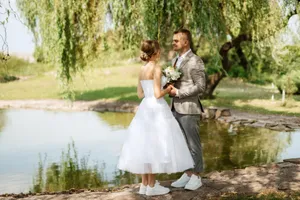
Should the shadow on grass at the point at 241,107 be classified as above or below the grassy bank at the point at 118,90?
below

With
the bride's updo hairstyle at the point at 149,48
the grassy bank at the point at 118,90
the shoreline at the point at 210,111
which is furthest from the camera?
the grassy bank at the point at 118,90

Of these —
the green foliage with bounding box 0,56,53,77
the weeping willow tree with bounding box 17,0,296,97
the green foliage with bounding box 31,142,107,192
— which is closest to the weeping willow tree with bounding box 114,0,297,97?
the weeping willow tree with bounding box 17,0,296,97

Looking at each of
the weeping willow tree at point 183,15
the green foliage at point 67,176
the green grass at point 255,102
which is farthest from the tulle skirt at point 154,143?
the green grass at point 255,102

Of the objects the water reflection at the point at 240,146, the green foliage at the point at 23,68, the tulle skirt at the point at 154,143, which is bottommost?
the water reflection at the point at 240,146

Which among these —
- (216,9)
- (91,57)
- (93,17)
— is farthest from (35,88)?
(216,9)

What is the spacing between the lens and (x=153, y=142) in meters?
4.91

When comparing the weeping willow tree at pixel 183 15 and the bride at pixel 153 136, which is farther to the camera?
the weeping willow tree at pixel 183 15

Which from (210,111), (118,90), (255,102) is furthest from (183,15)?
(118,90)

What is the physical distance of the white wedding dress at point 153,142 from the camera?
4.89 metres

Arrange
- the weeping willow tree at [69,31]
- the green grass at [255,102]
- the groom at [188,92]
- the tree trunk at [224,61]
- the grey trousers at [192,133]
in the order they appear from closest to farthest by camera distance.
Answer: the groom at [188,92] < the grey trousers at [192,133] < the weeping willow tree at [69,31] < the green grass at [255,102] < the tree trunk at [224,61]

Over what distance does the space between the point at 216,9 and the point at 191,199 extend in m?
5.75

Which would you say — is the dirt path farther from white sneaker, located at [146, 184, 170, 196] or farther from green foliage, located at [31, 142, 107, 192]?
green foliage, located at [31, 142, 107, 192]

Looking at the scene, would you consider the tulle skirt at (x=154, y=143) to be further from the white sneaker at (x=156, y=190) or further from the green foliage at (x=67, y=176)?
the green foliage at (x=67, y=176)

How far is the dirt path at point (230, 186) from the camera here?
5199 mm
